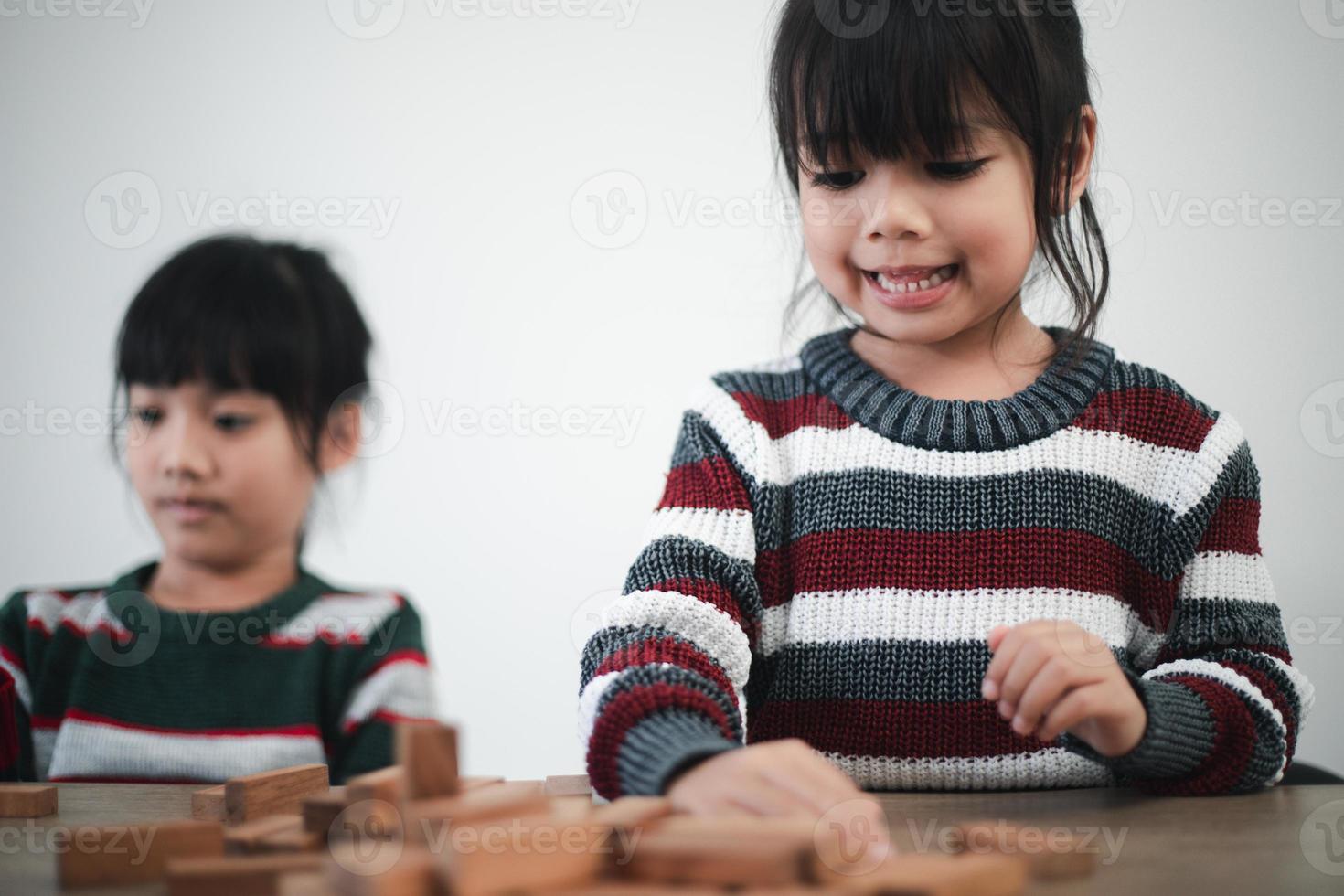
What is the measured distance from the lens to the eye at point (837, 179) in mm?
840

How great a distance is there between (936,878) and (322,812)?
10.8 inches

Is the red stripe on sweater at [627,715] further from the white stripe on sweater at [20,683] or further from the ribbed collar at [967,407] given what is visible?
the white stripe on sweater at [20,683]

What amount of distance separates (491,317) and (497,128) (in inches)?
10.0

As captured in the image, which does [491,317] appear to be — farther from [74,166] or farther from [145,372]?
[145,372]

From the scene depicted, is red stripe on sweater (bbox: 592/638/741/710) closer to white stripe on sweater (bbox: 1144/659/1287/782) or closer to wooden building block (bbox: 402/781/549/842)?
wooden building block (bbox: 402/781/549/842)

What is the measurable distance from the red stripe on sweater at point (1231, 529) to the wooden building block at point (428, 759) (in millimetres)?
588

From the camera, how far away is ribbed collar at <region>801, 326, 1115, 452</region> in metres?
0.90

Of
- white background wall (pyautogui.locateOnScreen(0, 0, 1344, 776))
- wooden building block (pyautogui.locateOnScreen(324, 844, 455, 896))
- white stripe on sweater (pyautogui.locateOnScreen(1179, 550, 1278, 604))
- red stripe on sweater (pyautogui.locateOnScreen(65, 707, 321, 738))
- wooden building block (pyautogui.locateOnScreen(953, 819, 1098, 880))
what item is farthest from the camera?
white background wall (pyautogui.locateOnScreen(0, 0, 1344, 776))

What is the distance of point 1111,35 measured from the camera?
1.59 meters

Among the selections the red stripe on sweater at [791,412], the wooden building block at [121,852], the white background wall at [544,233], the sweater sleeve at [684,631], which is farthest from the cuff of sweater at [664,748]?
the white background wall at [544,233]

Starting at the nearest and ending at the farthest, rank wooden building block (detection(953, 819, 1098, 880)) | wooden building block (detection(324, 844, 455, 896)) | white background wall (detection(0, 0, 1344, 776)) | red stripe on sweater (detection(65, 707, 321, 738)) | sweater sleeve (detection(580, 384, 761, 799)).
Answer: wooden building block (detection(324, 844, 455, 896))
wooden building block (detection(953, 819, 1098, 880))
sweater sleeve (detection(580, 384, 761, 799))
red stripe on sweater (detection(65, 707, 321, 738))
white background wall (detection(0, 0, 1344, 776))

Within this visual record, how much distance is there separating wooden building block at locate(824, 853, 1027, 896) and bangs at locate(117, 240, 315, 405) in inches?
26.5

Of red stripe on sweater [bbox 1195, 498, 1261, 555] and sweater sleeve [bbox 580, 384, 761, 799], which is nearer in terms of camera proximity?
sweater sleeve [bbox 580, 384, 761, 799]

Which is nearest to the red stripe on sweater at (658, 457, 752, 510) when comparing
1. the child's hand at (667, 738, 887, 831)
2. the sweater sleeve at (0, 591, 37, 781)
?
the child's hand at (667, 738, 887, 831)
